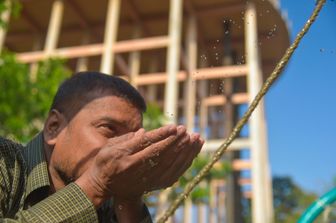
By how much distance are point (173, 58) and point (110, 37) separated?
8.21 ft

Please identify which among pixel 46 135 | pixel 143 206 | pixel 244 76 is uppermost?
pixel 244 76

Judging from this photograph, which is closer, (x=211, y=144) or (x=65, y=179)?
(x=65, y=179)

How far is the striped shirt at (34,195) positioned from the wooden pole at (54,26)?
13.8m

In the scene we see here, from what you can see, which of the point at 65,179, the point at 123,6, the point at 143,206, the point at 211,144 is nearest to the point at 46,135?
the point at 65,179

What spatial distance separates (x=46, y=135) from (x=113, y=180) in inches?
21.6

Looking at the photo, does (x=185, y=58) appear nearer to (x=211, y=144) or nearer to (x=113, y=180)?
(x=211, y=144)

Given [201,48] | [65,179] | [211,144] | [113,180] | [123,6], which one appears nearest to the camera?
[113,180]

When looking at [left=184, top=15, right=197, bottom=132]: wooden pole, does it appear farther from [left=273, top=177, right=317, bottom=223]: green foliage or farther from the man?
the man

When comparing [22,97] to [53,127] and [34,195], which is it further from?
[34,195]

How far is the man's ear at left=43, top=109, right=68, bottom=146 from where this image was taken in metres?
1.59

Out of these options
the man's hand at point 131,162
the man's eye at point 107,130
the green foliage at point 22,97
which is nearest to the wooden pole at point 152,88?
the green foliage at point 22,97

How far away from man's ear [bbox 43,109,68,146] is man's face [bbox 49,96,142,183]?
3 cm

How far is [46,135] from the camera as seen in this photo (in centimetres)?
162

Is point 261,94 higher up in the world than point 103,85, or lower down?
lower down
